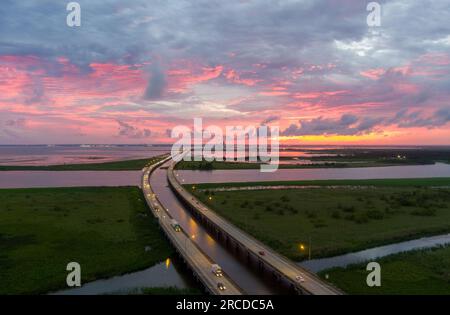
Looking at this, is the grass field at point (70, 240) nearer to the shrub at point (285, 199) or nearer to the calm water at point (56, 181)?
the calm water at point (56, 181)

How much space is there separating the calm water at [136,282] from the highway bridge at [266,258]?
11.2 metres

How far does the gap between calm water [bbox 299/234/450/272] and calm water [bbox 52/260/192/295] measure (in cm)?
1850

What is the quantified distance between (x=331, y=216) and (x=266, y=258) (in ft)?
118

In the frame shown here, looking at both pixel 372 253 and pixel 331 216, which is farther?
pixel 331 216

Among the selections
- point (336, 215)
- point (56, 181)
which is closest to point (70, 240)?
point (336, 215)

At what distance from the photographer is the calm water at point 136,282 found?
44094mm

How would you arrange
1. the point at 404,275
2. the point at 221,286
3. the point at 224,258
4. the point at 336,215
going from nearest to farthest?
the point at 221,286
the point at 404,275
the point at 224,258
the point at 336,215

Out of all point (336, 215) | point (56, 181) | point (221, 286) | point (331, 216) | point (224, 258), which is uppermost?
point (56, 181)

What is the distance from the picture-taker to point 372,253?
58.1 meters

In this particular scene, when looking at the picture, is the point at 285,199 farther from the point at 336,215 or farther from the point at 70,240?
the point at 70,240

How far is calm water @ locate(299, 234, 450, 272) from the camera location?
173ft

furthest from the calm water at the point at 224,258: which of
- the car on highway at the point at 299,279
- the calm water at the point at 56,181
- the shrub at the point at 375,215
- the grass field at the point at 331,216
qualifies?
the calm water at the point at 56,181
